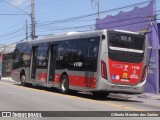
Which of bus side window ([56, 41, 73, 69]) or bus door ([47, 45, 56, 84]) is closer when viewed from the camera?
bus side window ([56, 41, 73, 69])

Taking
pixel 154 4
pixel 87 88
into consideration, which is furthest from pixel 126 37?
pixel 154 4

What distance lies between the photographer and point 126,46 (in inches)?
768

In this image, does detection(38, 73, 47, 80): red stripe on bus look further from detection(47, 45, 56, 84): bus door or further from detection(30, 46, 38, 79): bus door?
detection(30, 46, 38, 79): bus door

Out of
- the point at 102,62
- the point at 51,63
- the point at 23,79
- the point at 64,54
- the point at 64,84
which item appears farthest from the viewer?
the point at 23,79

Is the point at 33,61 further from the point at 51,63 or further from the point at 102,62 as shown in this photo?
the point at 102,62

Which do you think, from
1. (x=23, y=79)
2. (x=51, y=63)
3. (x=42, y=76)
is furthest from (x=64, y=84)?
(x=23, y=79)

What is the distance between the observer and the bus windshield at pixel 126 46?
63.1 ft

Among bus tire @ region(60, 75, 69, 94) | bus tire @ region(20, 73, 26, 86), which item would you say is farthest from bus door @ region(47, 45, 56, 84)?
bus tire @ region(20, 73, 26, 86)

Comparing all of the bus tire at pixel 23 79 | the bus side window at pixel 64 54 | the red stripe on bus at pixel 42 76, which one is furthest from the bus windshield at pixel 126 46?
the bus tire at pixel 23 79

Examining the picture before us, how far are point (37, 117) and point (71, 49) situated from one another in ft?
30.6

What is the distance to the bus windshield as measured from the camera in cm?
1922

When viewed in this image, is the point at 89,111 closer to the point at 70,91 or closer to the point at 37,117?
the point at 37,117

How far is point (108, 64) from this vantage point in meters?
19.1

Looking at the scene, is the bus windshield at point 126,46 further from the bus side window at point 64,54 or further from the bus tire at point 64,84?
the bus tire at point 64,84
